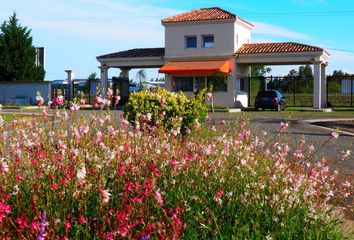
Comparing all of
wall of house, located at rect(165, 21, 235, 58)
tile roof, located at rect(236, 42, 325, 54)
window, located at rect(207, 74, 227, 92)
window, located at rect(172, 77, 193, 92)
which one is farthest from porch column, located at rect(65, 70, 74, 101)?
tile roof, located at rect(236, 42, 325, 54)

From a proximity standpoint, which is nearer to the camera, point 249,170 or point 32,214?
point 32,214

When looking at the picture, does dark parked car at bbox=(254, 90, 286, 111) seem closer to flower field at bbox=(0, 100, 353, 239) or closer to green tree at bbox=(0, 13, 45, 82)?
green tree at bbox=(0, 13, 45, 82)

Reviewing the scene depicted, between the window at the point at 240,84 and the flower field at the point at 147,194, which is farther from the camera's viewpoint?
the window at the point at 240,84

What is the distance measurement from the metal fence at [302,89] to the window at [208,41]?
475cm

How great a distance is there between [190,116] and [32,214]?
9.36m

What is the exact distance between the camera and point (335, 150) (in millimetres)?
12820

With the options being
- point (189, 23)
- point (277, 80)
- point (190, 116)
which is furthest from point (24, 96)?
point (190, 116)

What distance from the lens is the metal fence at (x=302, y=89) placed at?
126 feet

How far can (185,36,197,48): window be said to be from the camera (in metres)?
36.8

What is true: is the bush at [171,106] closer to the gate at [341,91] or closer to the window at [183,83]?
the window at [183,83]

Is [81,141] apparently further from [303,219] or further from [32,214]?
[303,219]

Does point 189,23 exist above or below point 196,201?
above

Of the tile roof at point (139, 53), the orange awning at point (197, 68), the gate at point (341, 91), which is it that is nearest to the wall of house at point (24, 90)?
the tile roof at point (139, 53)

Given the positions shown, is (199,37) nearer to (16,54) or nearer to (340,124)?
(16,54)
